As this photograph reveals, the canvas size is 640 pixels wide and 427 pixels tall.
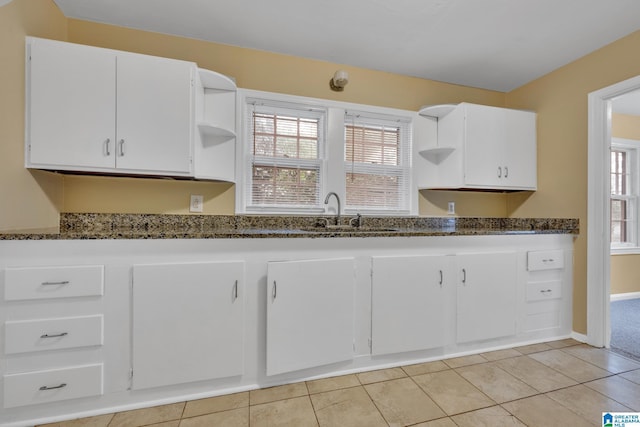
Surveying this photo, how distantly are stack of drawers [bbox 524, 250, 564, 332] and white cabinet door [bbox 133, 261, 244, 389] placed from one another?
2233 mm

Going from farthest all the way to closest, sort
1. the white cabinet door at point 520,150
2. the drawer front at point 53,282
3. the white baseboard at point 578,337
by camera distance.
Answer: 1. the white cabinet door at point 520,150
2. the white baseboard at point 578,337
3. the drawer front at point 53,282

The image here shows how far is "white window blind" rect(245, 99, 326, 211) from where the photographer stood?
243 centimetres

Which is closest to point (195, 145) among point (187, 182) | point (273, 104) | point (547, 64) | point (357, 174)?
point (187, 182)

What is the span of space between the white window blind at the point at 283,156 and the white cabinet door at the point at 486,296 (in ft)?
4.28

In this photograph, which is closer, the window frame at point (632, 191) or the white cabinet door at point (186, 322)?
the white cabinet door at point (186, 322)

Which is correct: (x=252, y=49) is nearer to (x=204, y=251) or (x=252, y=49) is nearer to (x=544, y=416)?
(x=204, y=251)

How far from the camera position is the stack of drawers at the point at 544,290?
91.9 inches

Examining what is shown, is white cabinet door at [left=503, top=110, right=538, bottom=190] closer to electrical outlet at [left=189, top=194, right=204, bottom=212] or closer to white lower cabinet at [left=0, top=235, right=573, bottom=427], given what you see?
white lower cabinet at [left=0, top=235, right=573, bottom=427]

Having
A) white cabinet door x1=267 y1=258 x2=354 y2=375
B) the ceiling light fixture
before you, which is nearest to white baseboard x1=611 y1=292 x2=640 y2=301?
white cabinet door x1=267 y1=258 x2=354 y2=375

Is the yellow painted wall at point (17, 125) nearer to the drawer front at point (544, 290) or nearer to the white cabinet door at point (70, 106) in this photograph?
the white cabinet door at point (70, 106)

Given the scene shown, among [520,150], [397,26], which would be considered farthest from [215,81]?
[520,150]

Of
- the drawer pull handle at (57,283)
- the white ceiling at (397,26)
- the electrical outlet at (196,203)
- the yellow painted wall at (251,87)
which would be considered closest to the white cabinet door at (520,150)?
the yellow painted wall at (251,87)

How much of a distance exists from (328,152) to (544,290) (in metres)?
2.12

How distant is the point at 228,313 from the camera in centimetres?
166
